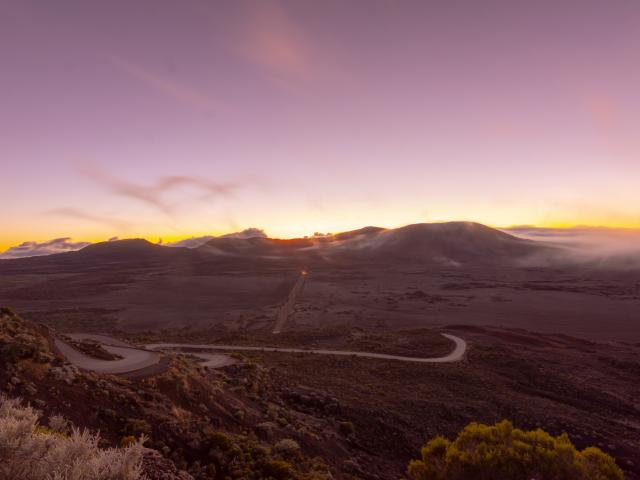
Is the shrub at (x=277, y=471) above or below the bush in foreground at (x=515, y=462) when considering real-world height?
above

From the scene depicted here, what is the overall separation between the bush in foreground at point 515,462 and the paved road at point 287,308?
39.5m

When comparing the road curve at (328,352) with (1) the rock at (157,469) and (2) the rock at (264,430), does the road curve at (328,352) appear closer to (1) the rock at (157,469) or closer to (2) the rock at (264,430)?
(2) the rock at (264,430)

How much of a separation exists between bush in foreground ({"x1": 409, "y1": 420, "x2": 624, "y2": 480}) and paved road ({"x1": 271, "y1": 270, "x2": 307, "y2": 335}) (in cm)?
3949

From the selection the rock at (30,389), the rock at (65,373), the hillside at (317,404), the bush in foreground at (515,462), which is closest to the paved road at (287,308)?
the hillside at (317,404)

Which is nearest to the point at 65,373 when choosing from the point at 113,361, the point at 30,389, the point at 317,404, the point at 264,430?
the point at 30,389

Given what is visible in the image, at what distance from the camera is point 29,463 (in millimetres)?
5473

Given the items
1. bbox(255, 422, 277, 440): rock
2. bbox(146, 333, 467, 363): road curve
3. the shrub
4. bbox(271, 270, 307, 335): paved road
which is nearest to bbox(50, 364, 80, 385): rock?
the shrub

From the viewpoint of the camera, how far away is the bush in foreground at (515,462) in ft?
44.1

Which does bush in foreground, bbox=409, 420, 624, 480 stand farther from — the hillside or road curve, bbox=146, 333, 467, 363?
road curve, bbox=146, 333, 467, 363

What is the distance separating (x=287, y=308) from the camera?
76438 millimetres

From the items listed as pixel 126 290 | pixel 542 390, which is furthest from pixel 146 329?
pixel 542 390

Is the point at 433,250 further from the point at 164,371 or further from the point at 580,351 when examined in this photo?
the point at 164,371

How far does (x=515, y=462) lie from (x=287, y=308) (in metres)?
64.4

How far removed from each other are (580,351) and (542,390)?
719 inches
